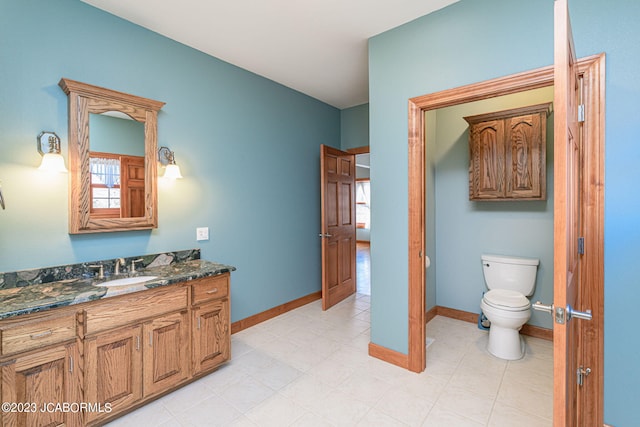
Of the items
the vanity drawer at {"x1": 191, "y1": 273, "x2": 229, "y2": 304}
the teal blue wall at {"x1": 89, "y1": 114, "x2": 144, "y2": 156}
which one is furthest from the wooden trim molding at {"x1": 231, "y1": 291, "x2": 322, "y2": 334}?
the teal blue wall at {"x1": 89, "y1": 114, "x2": 144, "y2": 156}

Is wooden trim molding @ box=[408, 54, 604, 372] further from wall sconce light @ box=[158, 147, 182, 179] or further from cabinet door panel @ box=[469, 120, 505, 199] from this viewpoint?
wall sconce light @ box=[158, 147, 182, 179]

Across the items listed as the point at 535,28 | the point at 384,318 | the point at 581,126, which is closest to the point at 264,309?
the point at 384,318

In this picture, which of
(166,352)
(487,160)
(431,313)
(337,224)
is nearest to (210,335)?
(166,352)

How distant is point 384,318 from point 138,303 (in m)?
1.85

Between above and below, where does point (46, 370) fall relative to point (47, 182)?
below

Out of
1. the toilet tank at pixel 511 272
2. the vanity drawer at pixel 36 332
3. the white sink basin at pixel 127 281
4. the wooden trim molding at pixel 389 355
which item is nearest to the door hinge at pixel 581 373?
the wooden trim molding at pixel 389 355

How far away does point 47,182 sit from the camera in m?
1.90

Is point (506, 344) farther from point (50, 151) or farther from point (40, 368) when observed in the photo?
point (50, 151)

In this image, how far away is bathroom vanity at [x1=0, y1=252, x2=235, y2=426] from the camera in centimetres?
142

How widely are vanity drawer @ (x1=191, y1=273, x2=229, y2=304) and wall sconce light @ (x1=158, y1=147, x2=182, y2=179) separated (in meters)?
0.94

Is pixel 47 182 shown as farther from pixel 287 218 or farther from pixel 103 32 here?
pixel 287 218

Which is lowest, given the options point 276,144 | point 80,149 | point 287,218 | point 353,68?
point 287,218

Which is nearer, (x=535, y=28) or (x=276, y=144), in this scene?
(x=535, y=28)

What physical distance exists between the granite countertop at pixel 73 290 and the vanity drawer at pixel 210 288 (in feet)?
0.17
